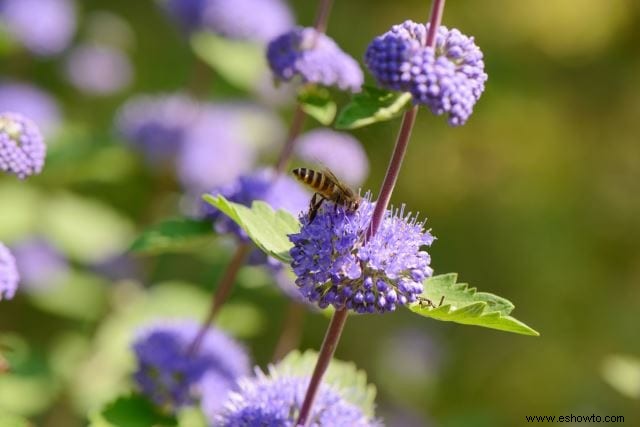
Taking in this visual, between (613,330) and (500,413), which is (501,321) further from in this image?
(613,330)

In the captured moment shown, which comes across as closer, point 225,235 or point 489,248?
point 225,235

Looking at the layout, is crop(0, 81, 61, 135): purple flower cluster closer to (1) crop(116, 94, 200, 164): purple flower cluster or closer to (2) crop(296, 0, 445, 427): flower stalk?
(1) crop(116, 94, 200, 164): purple flower cluster

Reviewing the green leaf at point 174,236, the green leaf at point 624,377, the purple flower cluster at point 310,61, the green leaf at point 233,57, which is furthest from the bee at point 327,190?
the green leaf at point 233,57

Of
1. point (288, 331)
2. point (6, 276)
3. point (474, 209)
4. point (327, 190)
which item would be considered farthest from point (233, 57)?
point (474, 209)

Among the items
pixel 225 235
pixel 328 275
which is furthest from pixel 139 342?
pixel 328 275

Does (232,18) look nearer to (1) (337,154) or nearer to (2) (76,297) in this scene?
(1) (337,154)

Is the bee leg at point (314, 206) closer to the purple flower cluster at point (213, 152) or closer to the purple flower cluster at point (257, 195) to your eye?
the purple flower cluster at point (257, 195)
